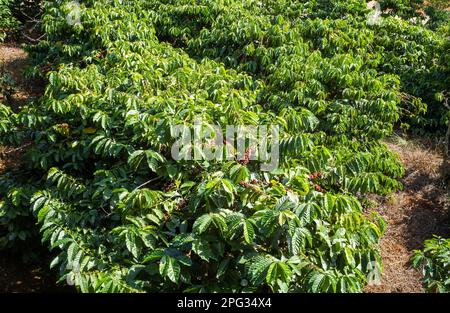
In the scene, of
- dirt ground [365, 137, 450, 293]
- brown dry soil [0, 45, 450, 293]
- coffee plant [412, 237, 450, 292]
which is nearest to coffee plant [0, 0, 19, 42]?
brown dry soil [0, 45, 450, 293]

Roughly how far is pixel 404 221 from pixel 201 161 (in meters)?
3.03

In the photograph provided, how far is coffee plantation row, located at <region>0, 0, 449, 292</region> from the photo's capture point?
2594 mm

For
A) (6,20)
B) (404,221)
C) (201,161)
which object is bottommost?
(404,221)

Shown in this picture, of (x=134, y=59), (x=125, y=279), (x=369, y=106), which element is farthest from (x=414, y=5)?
(x=125, y=279)

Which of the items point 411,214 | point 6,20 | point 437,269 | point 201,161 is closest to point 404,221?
point 411,214

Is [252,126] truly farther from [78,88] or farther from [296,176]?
[78,88]

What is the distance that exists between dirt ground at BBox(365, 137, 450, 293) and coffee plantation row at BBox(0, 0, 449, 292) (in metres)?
0.69

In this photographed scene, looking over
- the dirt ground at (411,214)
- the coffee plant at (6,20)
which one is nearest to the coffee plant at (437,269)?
the dirt ground at (411,214)

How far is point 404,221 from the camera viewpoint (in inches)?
203

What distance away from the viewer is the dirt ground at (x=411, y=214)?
4398 mm

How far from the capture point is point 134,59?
15.3ft

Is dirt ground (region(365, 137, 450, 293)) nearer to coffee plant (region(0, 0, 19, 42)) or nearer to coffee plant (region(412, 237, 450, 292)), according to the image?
coffee plant (region(412, 237, 450, 292))

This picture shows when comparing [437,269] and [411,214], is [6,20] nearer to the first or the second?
[411,214]

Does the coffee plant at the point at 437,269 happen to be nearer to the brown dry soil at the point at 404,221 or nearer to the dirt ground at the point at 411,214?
the brown dry soil at the point at 404,221
